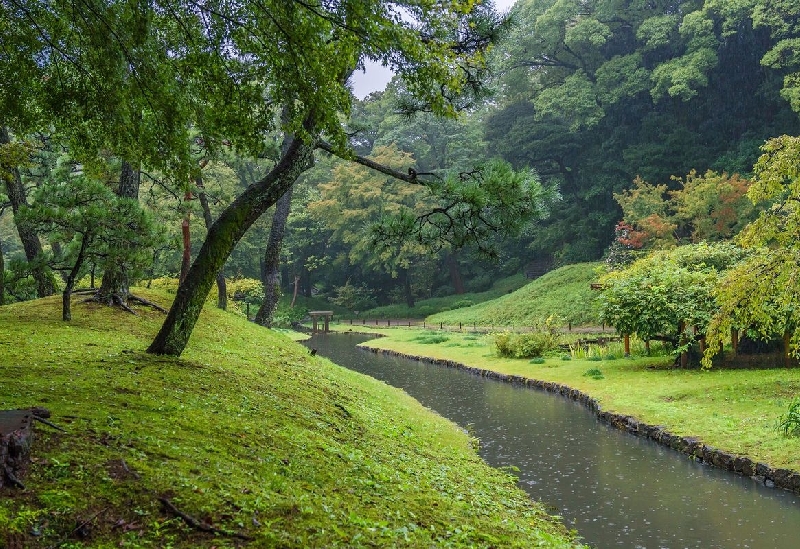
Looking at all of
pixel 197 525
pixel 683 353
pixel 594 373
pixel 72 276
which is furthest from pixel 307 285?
pixel 197 525

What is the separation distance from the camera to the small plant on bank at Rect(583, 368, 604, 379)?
1766cm

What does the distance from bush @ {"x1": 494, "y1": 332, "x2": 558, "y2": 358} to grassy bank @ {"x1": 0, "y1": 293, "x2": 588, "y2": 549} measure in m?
11.9

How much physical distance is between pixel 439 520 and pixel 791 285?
7.88 metres

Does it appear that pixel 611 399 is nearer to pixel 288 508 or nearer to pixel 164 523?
pixel 288 508

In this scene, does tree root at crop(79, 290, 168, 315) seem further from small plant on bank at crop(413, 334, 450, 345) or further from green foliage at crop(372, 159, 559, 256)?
small plant on bank at crop(413, 334, 450, 345)

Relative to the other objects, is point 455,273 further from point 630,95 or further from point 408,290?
point 630,95

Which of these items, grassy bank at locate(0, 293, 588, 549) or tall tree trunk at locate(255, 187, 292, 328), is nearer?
grassy bank at locate(0, 293, 588, 549)

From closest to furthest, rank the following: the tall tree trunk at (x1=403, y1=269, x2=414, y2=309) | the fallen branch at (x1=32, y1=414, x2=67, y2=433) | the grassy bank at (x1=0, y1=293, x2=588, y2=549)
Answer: the grassy bank at (x1=0, y1=293, x2=588, y2=549) → the fallen branch at (x1=32, y1=414, x2=67, y2=433) → the tall tree trunk at (x1=403, y1=269, x2=414, y2=309)

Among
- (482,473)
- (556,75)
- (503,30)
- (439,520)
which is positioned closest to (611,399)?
(482,473)

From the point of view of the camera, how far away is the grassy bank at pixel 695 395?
10633 mm

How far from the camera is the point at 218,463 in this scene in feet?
17.5

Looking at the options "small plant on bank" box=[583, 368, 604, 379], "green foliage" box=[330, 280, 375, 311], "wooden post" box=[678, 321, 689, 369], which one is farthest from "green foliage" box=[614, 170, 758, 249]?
"green foliage" box=[330, 280, 375, 311]

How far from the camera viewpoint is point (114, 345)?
10273mm

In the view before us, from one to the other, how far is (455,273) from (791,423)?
42.8m
